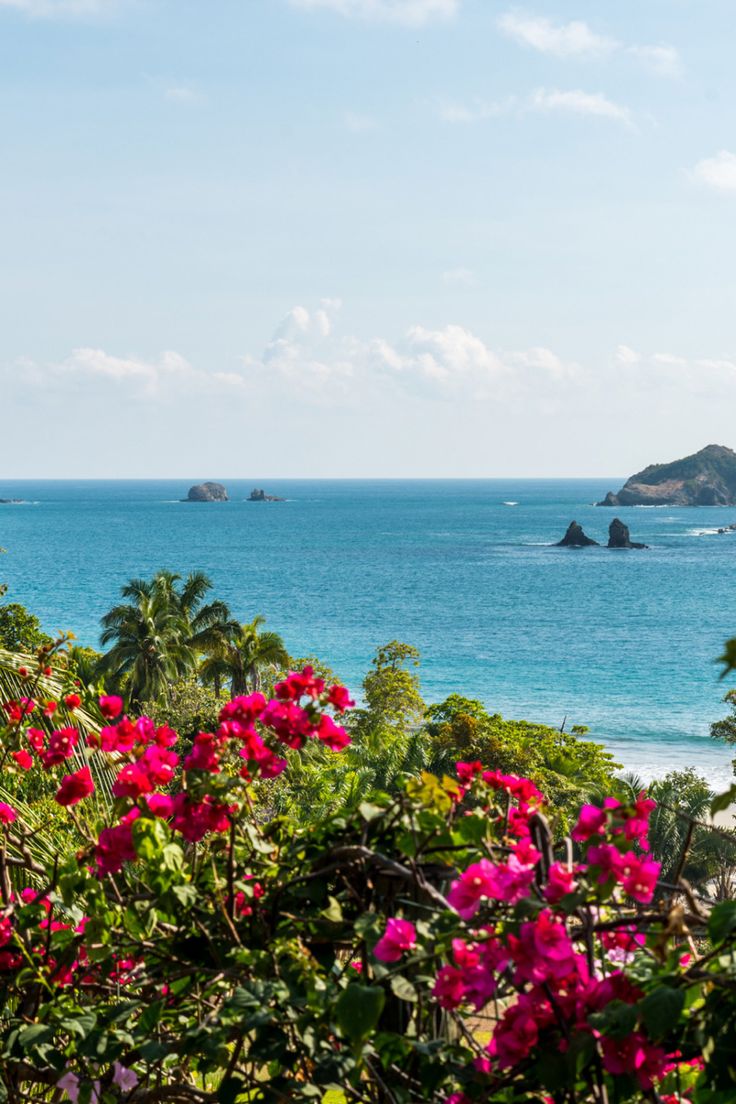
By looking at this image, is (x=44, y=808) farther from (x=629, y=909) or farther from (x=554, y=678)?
(x=554, y=678)

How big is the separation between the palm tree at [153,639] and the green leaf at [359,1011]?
31.6 metres

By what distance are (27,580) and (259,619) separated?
65118 millimetres

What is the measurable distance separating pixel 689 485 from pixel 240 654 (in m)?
161

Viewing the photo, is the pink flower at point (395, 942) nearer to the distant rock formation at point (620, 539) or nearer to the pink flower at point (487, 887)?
the pink flower at point (487, 887)

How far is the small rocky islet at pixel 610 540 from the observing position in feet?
370

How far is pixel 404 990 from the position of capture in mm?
1810

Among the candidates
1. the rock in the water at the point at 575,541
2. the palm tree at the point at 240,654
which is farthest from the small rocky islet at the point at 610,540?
the palm tree at the point at 240,654

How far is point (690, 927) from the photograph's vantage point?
1752 mm

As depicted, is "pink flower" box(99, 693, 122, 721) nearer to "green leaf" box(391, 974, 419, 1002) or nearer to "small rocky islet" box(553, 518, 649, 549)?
"green leaf" box(391, 974, 419, 1002)

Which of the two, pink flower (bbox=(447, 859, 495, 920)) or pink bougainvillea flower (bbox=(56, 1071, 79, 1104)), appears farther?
pink bougainvillea flower (bbox=(56, 1071, 79, 1104))

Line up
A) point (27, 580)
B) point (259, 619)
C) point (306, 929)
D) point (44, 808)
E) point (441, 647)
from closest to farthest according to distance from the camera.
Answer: point (306, 929) < point (44, 808) < point (259, 619) < point (441, 647) < point (27, 580)

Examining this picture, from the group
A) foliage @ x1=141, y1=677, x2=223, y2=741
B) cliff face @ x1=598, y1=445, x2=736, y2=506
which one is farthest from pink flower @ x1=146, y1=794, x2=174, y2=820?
cliff face @ x1=598, y1=445, x2=736, y2=506

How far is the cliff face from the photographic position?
7003 inches

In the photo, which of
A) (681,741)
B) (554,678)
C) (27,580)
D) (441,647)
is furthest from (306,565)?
(681,741)
